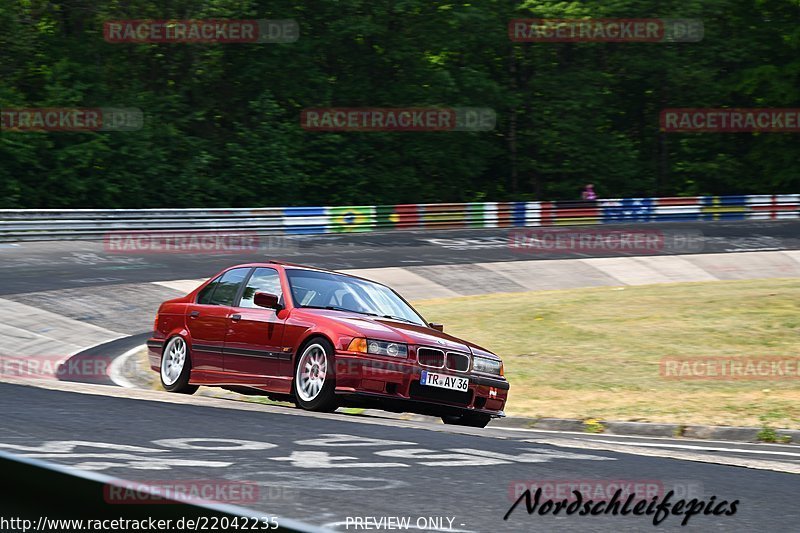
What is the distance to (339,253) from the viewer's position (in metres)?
31.9

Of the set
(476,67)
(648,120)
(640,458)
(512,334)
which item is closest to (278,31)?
(476,67)

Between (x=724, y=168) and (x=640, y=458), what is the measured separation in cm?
4793

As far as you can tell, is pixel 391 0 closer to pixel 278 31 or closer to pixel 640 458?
pixel 278 31

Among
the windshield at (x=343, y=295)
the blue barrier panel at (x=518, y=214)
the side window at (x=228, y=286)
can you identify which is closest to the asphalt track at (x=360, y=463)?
the windshield at (x=343, y=295)

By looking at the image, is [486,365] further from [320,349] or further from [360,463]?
[360,463]

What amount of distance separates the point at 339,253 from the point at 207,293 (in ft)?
64.9

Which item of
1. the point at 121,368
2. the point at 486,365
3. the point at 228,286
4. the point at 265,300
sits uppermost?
the point at 228,286

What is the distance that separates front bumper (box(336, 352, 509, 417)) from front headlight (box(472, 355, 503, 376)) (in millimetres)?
158

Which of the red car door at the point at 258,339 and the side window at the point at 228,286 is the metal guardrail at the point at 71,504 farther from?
the side window at the point at 228,286

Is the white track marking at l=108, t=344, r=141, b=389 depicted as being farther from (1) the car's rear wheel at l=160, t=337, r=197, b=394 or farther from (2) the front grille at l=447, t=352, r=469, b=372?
(2) the front grille at l=447, t=352, r=469, b=372

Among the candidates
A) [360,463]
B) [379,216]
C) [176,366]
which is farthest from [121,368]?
[379,216]

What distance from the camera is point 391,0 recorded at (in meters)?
50.2

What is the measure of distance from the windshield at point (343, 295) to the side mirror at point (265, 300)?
25cm

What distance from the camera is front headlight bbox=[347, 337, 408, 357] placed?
9.93m
